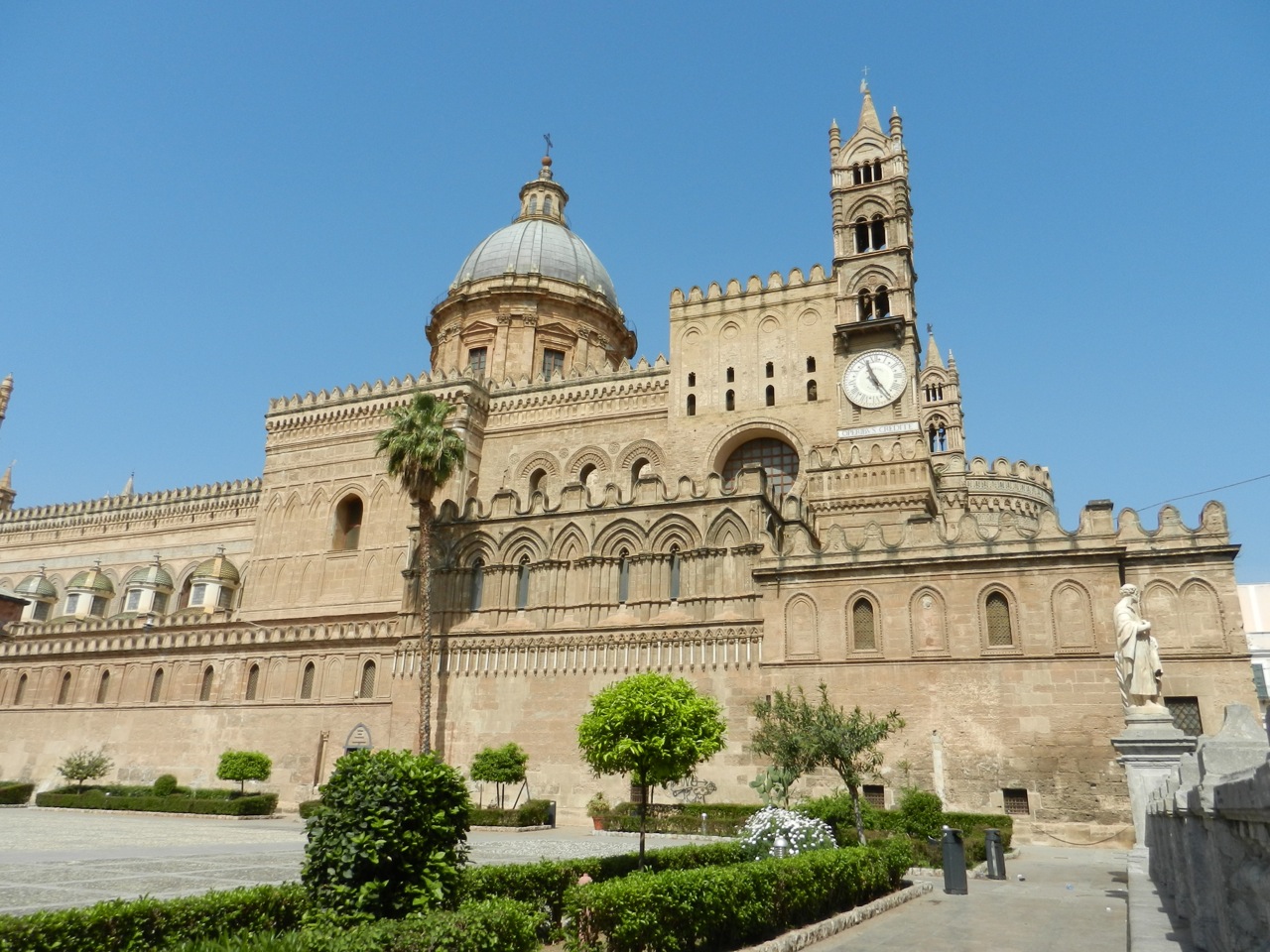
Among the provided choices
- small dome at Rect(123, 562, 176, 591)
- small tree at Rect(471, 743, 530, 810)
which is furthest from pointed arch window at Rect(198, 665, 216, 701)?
small dome at Rect(123, 562, 176, 591)

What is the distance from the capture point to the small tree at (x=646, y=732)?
14.8 m

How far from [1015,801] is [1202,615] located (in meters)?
6.93

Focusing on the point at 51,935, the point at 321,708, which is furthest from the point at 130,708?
the point at 51,935

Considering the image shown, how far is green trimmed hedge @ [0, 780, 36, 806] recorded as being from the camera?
112ft

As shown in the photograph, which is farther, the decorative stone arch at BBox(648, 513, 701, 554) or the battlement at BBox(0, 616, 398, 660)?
the battlement at BBox(0, 616, 398, 660)

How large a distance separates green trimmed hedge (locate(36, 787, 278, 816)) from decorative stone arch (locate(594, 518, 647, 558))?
46.2 ft

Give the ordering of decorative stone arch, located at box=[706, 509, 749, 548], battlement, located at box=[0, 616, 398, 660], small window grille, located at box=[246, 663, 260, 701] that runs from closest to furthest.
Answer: decorative stone arch, located at box=[706, 509, 749, 548] → battlement, located at box=[0, 616, 398, 660] → small window grille, located at box=[246, 663, 260, 701]

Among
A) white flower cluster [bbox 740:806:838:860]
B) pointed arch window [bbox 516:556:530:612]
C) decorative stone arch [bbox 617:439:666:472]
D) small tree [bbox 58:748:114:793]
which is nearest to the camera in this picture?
white flower cluster [bbox 740:806:838:860]

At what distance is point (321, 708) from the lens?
107ft

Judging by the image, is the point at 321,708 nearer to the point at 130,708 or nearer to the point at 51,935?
the point at 130,708

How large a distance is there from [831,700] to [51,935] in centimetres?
2119

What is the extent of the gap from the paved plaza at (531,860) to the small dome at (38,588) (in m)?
34.8

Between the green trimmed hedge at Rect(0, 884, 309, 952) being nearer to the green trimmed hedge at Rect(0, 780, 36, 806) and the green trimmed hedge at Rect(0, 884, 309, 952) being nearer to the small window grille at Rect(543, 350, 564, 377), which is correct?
the green trimmed hedge at Rect(0, 780, 36, 806)

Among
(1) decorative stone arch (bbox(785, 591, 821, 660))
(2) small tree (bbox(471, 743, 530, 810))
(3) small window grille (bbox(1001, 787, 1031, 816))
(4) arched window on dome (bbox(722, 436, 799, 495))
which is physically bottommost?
(3) small window grille (bbox(1001, 787, 1031, 816))
